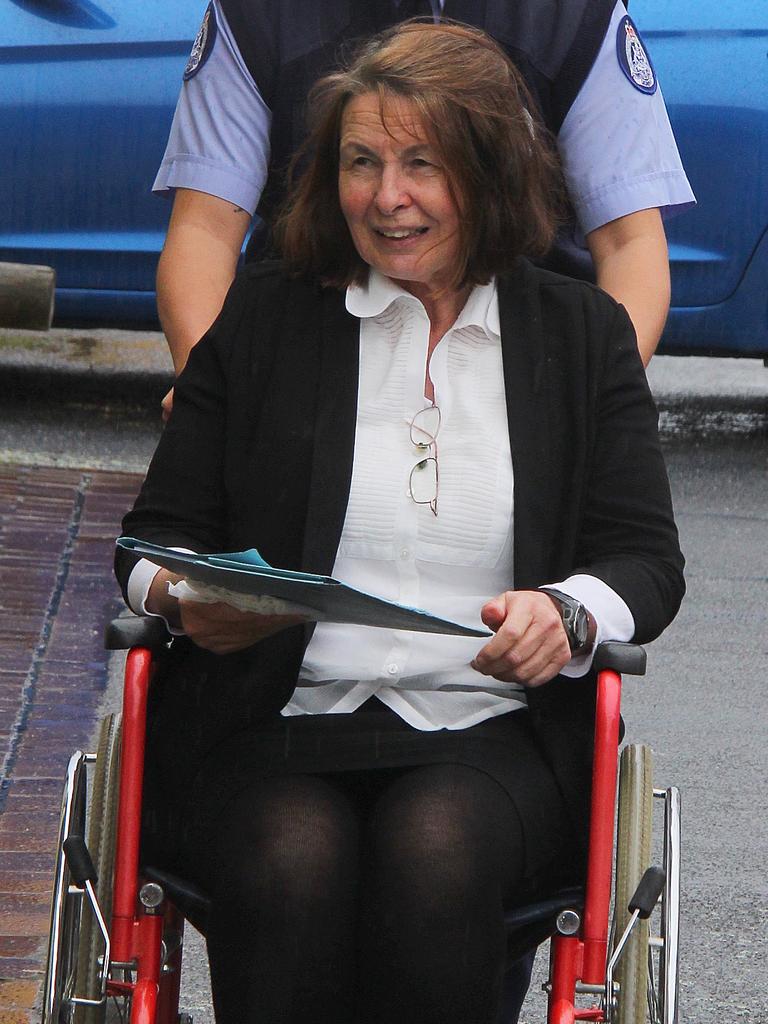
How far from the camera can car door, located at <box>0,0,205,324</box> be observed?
6793 millimetres

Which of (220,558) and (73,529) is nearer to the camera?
(220,558)

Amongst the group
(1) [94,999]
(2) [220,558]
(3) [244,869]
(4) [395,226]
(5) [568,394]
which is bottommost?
(1) [94,999]

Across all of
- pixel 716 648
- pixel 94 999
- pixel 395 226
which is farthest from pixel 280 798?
pixel 716 648

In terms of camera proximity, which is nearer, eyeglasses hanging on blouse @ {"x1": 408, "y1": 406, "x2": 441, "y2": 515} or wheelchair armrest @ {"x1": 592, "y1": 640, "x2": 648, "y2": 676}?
wheelchair armrest @ {"x1": 592, "y1": 640, "x2": 648, "y2": 676}

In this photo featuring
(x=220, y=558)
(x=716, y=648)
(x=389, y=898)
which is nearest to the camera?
(x=220, y=558)

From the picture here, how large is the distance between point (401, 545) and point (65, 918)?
26.0 inches

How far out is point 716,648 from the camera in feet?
18.1

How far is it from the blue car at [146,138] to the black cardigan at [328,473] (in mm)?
4153

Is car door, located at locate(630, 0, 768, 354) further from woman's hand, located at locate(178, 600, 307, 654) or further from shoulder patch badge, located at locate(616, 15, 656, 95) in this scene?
woman's hand, located at locate(178, 600, 307, 654)

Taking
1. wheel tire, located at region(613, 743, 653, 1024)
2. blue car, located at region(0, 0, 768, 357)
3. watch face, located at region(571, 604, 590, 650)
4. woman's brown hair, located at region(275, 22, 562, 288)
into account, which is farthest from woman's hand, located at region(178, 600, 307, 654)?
blue car, located at region(0, 0, 768, 357)

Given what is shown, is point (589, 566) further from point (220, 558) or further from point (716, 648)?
point (716, 648)

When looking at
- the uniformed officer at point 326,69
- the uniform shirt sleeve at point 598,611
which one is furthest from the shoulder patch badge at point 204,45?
the uniform shirt sleeve at point 598,611

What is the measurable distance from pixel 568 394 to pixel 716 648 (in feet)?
9.61

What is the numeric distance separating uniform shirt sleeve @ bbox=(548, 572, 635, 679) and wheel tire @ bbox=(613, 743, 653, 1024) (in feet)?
0.51
